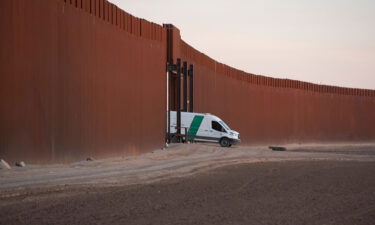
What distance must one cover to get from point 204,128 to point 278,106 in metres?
15.9

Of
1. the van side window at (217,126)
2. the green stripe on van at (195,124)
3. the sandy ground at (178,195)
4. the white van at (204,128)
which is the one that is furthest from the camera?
the van side window at (217,126)

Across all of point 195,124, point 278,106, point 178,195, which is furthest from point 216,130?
point 178,195

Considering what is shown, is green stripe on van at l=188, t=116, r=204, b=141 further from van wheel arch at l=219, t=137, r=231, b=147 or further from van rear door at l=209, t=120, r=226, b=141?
van wheel arch at l=219, t=137, r=231, b=147

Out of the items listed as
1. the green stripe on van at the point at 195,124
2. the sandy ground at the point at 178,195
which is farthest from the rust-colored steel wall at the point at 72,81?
the green stripe on van at the point at 195,124

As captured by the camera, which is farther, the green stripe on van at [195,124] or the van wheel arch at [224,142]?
the van wheel arch at [224,142]

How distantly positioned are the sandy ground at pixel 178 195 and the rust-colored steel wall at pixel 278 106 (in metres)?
20.3

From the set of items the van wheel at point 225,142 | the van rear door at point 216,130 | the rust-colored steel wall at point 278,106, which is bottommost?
the van wheel at point 225,142

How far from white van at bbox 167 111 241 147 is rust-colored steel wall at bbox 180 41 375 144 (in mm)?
1337

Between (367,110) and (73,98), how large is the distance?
52.5 metres

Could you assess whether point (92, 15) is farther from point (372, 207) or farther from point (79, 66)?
point (372, 207)

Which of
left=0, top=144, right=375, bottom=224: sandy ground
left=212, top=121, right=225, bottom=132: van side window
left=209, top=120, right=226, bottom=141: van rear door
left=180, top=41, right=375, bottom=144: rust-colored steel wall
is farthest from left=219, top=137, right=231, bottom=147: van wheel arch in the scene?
left=0, top=144, right=375, bottom=224: sandy ground

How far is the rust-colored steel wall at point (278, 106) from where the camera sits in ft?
155

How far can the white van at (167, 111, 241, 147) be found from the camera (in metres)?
41.6

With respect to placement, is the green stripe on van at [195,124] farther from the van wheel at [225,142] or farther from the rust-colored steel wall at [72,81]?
the rust-colored steel wall at [72,81]
